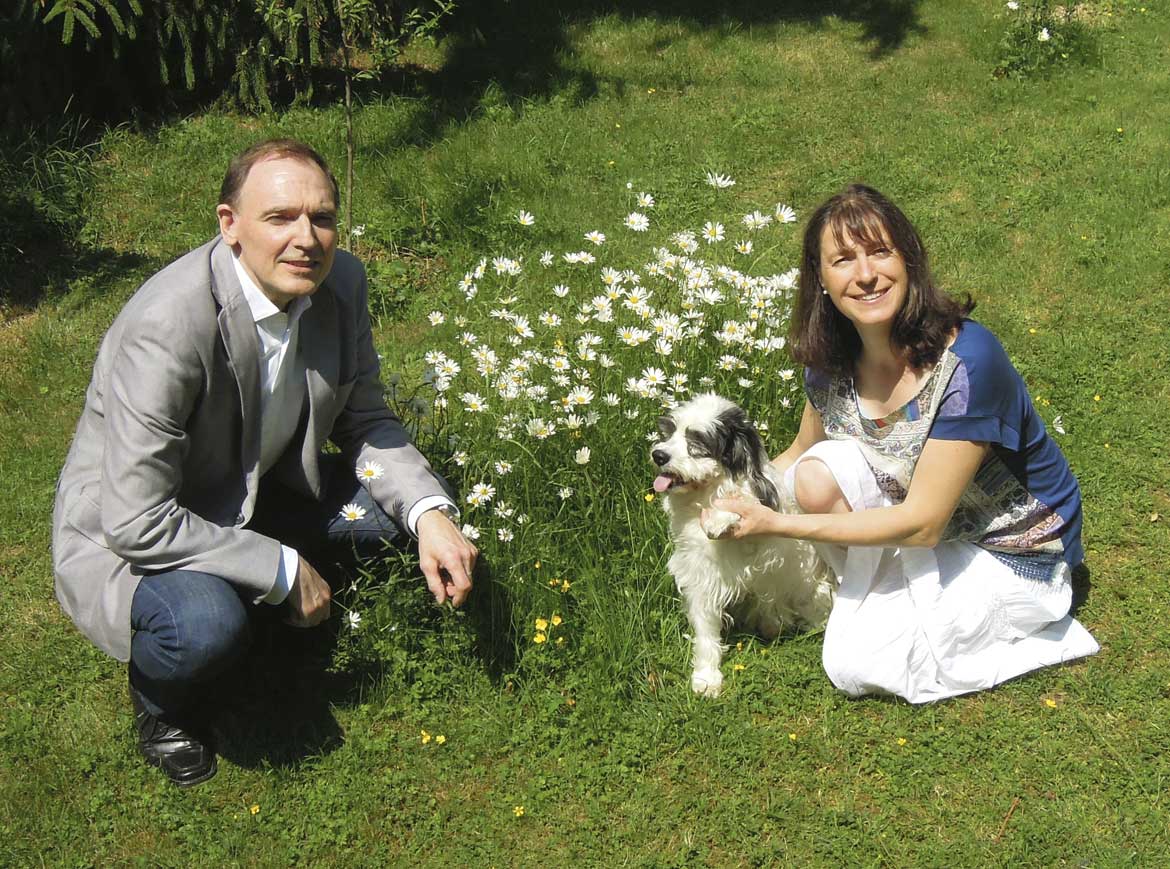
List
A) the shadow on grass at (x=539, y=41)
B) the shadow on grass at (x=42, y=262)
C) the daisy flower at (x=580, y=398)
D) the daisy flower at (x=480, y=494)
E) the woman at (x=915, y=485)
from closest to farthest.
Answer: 1. the woman at (x=915, y=485)
2. the daisy flower at (x=480, y=494)
3. the daisy flower at (x=580, y=398)
4. the shadow on grass at (x=42, y=262)
5. the shadow on grass at (x=539, y=41)

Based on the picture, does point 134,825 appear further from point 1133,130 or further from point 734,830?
point 1133,130

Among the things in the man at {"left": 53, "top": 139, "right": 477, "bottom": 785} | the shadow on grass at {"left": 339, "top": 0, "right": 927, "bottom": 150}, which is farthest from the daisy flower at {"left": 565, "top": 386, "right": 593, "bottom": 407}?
the shadow on grass at {"left": 339, "top": 0, "right": 927, "bottom": 150}

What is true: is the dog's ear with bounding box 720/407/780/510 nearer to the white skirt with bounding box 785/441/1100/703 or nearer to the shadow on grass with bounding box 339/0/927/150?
the white skirt with bounding box 785/441/1100/703

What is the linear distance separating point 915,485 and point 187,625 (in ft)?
6.86

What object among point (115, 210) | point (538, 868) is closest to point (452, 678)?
point (538, 868)

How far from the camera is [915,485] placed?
320 cm

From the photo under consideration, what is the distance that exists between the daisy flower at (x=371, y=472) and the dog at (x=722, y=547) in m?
0.87

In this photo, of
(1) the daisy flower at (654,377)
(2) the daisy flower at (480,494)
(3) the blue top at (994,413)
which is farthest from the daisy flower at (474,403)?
A: (3) the blue top at (994,413)

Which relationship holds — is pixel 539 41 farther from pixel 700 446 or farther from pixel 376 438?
pixel 700 446

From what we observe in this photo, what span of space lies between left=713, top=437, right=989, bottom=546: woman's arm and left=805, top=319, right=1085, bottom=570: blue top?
7 centimetres

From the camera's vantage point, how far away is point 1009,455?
3363 millimetres

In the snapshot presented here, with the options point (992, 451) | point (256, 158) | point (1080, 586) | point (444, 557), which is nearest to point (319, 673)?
point (444, 557)

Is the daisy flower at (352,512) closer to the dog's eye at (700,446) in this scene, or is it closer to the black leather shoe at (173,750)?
the black leather shoe at (173,750)

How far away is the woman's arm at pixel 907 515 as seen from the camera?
10.4ft
